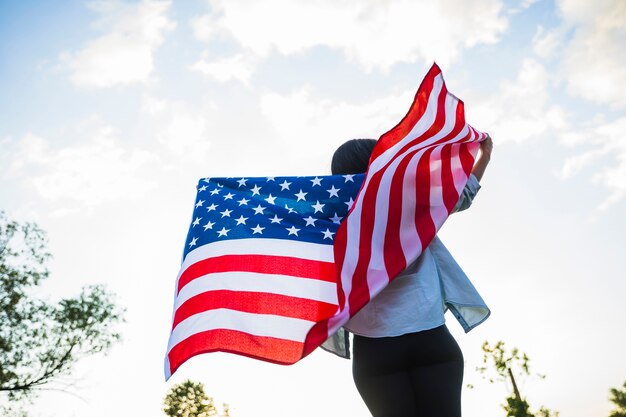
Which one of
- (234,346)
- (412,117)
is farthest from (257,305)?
(412,117)

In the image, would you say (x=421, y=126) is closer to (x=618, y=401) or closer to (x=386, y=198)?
(x=386, y=198)

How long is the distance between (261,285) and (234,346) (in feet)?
1.50

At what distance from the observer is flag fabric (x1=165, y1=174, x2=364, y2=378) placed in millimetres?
2984

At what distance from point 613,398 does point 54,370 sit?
69.0 metres

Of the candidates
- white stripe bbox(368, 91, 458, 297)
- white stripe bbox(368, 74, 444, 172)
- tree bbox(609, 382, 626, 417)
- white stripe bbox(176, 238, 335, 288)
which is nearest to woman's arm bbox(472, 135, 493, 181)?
white stripe bbox(368, 91, 458, 297)

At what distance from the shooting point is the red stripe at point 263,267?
10.4 ft

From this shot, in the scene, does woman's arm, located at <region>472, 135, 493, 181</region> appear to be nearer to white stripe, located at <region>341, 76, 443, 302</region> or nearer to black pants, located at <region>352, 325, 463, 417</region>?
white stripe, located at <region>341, 76, 443, 302</region>

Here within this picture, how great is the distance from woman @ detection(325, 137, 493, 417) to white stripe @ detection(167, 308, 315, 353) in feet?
1.69

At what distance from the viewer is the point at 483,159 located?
3.36 m

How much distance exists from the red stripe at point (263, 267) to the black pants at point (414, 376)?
0.86 meters

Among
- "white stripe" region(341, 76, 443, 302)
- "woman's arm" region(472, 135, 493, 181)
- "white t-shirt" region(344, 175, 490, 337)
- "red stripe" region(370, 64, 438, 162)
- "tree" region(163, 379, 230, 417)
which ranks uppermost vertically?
"tree" region(163, 379, 230, 417)

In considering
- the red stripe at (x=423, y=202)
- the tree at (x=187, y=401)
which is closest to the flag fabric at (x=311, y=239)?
the red stripe at (x=423, y=202)

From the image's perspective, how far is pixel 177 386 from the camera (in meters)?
36.4

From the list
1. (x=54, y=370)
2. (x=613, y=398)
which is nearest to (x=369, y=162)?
(x=54, y=370)
